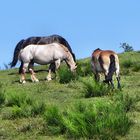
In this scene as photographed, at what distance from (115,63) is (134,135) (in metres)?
6.87

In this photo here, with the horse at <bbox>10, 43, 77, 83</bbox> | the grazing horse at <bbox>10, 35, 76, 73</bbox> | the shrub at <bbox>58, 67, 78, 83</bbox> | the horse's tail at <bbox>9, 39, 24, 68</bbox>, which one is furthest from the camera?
the grazing horse at <bbox>10, 35, 76, 73</bbox>

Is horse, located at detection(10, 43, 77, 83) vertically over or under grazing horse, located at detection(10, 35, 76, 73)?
under

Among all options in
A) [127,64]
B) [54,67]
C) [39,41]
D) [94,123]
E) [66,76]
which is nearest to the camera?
[94,123]

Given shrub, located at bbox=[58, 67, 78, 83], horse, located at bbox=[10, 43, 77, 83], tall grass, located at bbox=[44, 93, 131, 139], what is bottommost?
tall grass, located at bbox=[44, 93, 131, 139]

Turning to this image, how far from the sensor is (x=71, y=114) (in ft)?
38.7

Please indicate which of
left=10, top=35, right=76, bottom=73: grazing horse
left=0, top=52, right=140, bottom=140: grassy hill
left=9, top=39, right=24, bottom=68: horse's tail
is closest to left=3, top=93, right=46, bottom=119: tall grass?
left=0, top=52, right=140, bottom=140: grassy hill

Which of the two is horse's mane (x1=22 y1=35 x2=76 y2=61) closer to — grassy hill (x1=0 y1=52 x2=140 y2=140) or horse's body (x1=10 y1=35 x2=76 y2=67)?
horse's body (x1=10 y1=35 x2=76 y2=67)

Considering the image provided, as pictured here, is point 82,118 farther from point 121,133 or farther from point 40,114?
point 40,114

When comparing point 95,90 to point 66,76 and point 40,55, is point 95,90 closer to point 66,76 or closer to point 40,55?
point 66,76

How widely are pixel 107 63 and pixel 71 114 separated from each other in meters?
6.78

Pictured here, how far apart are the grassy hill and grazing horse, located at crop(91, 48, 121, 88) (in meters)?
0.69

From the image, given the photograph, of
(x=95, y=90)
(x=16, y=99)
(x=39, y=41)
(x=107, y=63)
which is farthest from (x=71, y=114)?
(x=39, y=41)

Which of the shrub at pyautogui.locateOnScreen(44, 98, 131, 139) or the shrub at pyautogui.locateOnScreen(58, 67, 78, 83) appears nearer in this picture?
the shrub at pyautogui.locateOnScreen(44, 98, 131, 139)

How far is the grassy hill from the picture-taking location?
1142cm
